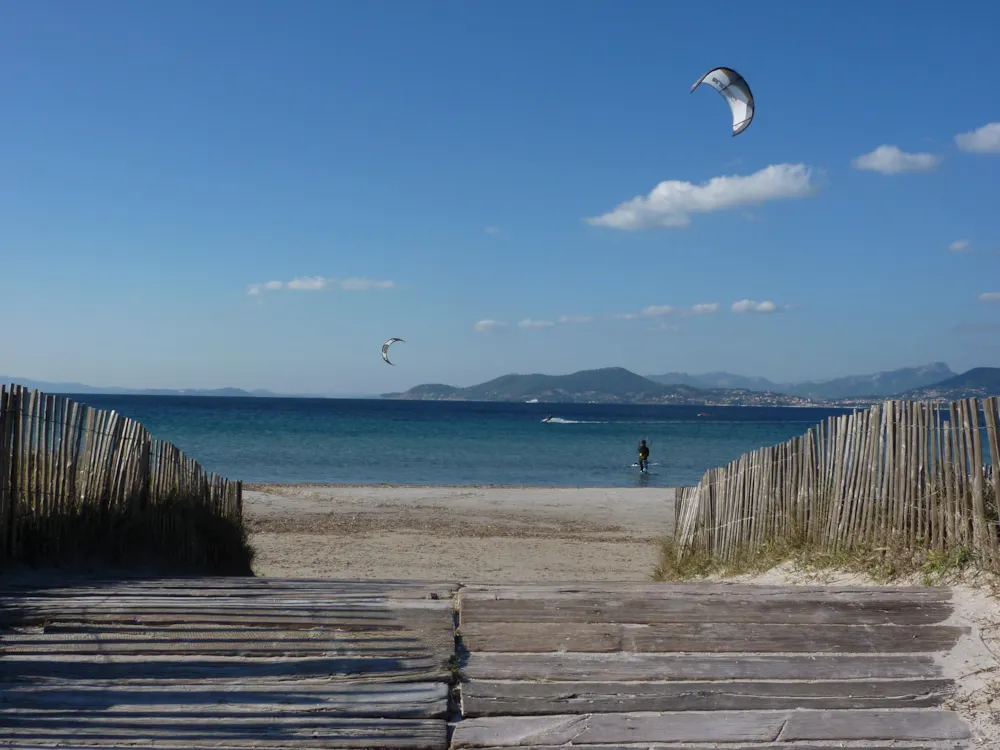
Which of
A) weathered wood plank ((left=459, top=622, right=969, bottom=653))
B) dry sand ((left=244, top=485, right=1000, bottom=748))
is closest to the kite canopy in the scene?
dry sand ((left=244, top=485, right=1000, bottom=748))

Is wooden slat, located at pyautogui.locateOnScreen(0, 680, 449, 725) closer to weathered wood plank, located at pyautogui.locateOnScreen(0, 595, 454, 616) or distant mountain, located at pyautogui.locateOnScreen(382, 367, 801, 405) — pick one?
weathered wood plank, located at pyautogui.locateOnScreen(0, 595, 454, 616)

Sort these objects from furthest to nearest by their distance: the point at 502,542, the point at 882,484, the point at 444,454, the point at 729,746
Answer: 1. the point at 444,454
2. the point at 502,542
3. the point at 882,484
4. the point at 729,746

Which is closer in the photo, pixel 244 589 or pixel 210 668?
Result: pixel 210 668

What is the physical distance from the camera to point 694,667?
359cm

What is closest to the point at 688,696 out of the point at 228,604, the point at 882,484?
the point at 228,604

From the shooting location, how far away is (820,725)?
3.16m

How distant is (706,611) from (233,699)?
7.02 ft

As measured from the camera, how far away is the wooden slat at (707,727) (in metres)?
3.06

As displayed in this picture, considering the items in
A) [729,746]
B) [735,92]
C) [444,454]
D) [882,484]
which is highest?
[735,92]

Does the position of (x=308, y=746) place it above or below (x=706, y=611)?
below

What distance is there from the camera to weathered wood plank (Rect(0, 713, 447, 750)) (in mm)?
2928

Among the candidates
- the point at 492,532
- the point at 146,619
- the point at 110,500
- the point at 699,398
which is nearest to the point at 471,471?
the point at 492,532

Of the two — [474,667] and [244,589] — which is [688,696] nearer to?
[474,667]

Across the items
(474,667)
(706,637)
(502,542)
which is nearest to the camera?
(474,667)
